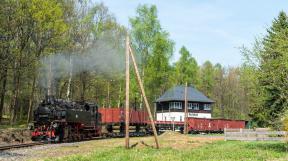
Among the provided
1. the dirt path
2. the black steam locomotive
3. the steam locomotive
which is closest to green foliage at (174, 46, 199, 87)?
the steam locomotive

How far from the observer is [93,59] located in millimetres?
54375

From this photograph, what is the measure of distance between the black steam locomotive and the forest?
26.9 feet

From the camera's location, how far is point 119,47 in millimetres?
60406

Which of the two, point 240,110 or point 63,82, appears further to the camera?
point 240,110

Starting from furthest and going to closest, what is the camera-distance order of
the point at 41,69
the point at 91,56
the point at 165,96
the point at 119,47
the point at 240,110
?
the point at 240,110
the point at 165,96
the point at 119,47
the point at 91,56
the point at 41,69

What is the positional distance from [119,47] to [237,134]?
29460mm

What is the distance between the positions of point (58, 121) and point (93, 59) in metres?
23.6

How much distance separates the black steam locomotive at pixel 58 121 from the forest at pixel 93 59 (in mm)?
8209

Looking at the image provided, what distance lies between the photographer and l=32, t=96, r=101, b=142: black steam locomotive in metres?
31.5

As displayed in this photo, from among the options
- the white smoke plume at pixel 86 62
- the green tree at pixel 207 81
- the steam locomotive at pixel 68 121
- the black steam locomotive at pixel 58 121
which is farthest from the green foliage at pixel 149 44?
the green tree at pixel 207 81

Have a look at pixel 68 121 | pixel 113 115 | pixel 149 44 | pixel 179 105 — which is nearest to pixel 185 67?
pixel 179 105

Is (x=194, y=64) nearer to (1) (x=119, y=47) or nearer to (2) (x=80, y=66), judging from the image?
(1) (x=119, y=47)

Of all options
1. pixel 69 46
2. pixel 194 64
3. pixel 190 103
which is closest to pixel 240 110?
pixel 194 64

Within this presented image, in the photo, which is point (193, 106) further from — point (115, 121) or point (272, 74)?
point (272, 74)
